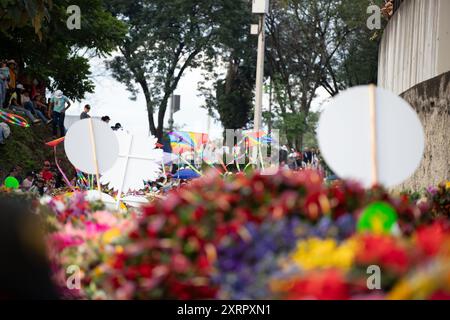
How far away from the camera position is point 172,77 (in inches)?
2282

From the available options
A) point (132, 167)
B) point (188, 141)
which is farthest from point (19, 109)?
point (132, 167)

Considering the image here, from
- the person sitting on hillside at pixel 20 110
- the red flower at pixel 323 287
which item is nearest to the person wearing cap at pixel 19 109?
the person sitting on hillside at pixel 20 110

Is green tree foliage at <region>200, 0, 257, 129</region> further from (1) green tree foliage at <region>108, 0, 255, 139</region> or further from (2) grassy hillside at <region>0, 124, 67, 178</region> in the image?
(2) grassy hillside at <region>0, 124, 67, 178</region>

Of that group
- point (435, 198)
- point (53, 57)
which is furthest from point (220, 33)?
point (435, 198)

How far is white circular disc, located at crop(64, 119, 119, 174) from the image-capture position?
8.95m

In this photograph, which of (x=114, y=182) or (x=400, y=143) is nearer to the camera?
(x=400, y=143)

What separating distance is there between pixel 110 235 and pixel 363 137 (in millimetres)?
1274

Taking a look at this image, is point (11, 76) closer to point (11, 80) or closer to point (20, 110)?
point (11, 80)

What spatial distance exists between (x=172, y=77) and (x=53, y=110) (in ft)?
97.9

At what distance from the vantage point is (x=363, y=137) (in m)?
4.84

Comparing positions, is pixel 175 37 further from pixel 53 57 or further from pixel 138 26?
pixel 53 57

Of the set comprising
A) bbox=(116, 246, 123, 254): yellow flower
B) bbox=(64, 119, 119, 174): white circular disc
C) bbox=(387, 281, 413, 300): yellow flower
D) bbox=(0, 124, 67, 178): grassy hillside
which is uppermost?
bbox=(64, 119, 119, 174): white circular disc

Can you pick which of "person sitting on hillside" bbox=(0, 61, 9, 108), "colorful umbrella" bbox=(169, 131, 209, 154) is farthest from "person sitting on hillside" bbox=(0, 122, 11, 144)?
"colorful umbrella" bbox=(169, 131, 209, 154)

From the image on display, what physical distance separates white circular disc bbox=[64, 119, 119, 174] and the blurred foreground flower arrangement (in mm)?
4489
